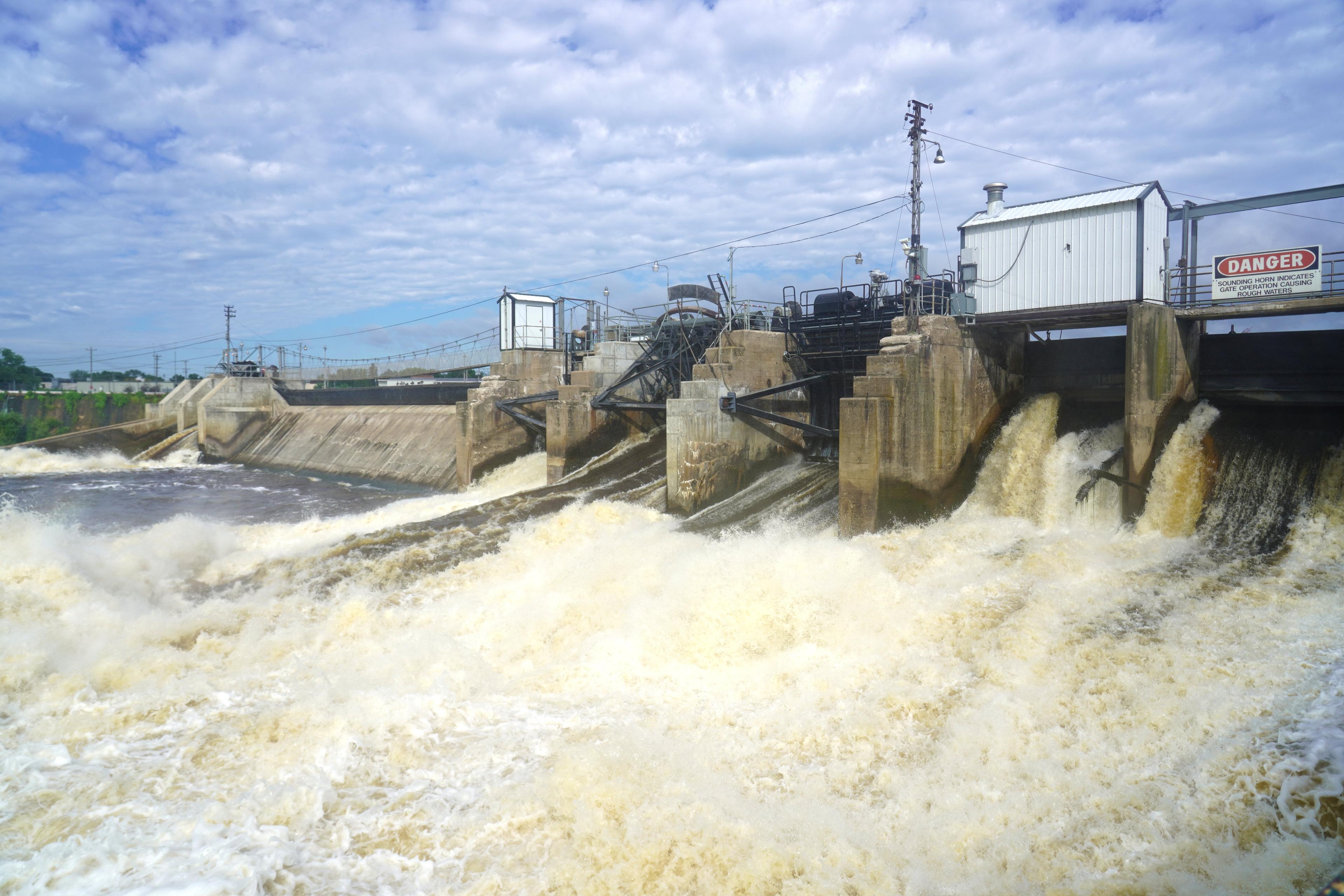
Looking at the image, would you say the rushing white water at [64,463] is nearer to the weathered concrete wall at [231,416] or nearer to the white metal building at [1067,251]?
the weathered concrete wall at [231,416]

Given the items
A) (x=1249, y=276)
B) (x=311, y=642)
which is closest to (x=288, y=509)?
(x=311, y=642)

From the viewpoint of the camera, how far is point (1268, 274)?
12469mm

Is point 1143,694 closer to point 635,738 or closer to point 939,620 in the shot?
point 939,620

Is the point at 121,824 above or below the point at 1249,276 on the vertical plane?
below

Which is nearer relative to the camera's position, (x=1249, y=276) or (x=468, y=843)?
(x=468, y=843)

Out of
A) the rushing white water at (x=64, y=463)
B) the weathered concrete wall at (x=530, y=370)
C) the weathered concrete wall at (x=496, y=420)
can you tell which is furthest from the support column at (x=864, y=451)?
the rushing white water at (x=64, y=463)

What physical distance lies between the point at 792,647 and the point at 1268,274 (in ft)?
32.3

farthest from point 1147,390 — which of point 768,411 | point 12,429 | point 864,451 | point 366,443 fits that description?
point 12,429

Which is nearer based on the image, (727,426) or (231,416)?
(727,426)

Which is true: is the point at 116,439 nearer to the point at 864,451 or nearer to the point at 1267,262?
the point at 864,451

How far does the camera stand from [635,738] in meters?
7.52

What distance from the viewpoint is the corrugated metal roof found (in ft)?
45.6

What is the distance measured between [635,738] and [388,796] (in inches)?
87.2

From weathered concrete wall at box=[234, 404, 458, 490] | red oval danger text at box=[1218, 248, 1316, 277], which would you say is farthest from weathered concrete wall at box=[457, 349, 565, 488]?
red oval danger text at box=[1218, 248, 1316, 277]
